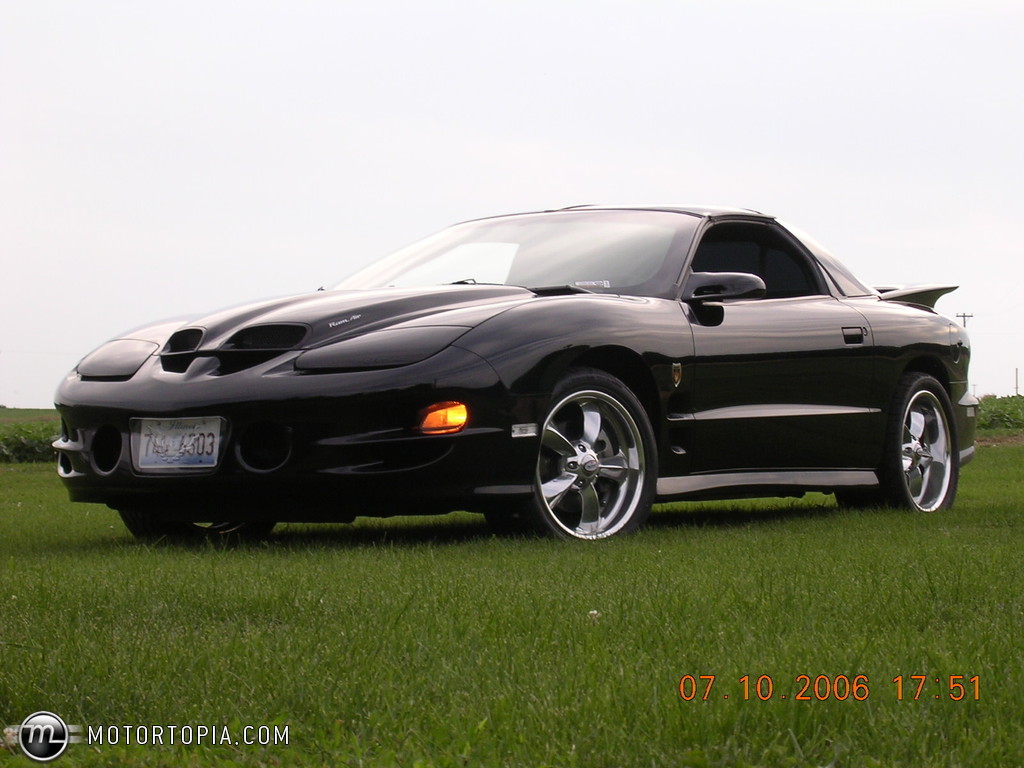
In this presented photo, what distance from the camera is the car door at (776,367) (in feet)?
24.0

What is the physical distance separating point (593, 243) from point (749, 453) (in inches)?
49.4

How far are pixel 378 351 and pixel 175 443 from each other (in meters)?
0.92

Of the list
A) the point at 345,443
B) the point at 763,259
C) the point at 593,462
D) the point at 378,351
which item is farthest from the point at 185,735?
the point at 763,259

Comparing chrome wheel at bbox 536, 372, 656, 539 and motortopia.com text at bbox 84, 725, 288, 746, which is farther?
chrome wheel at bbox 536, 372, 656, 539

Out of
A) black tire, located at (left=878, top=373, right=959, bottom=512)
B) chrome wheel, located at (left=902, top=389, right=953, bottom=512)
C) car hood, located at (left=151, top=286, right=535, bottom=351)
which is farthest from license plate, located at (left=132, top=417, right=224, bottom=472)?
chrome wheel, located at (left=902, top=389, right=953, bottom=512)

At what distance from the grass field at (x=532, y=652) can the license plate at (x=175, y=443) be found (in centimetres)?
47

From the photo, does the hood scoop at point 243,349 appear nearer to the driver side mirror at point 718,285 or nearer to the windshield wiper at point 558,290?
the windshield wiper at point 558,290

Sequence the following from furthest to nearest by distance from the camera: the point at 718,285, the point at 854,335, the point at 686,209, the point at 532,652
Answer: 1. the point at 854,335
2. the point at 686,209
3. the point at 718,285
4. the point at 532,652

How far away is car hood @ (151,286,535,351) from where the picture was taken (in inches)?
252

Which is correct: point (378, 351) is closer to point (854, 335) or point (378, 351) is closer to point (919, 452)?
point (854, 335)

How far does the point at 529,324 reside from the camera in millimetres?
6434
